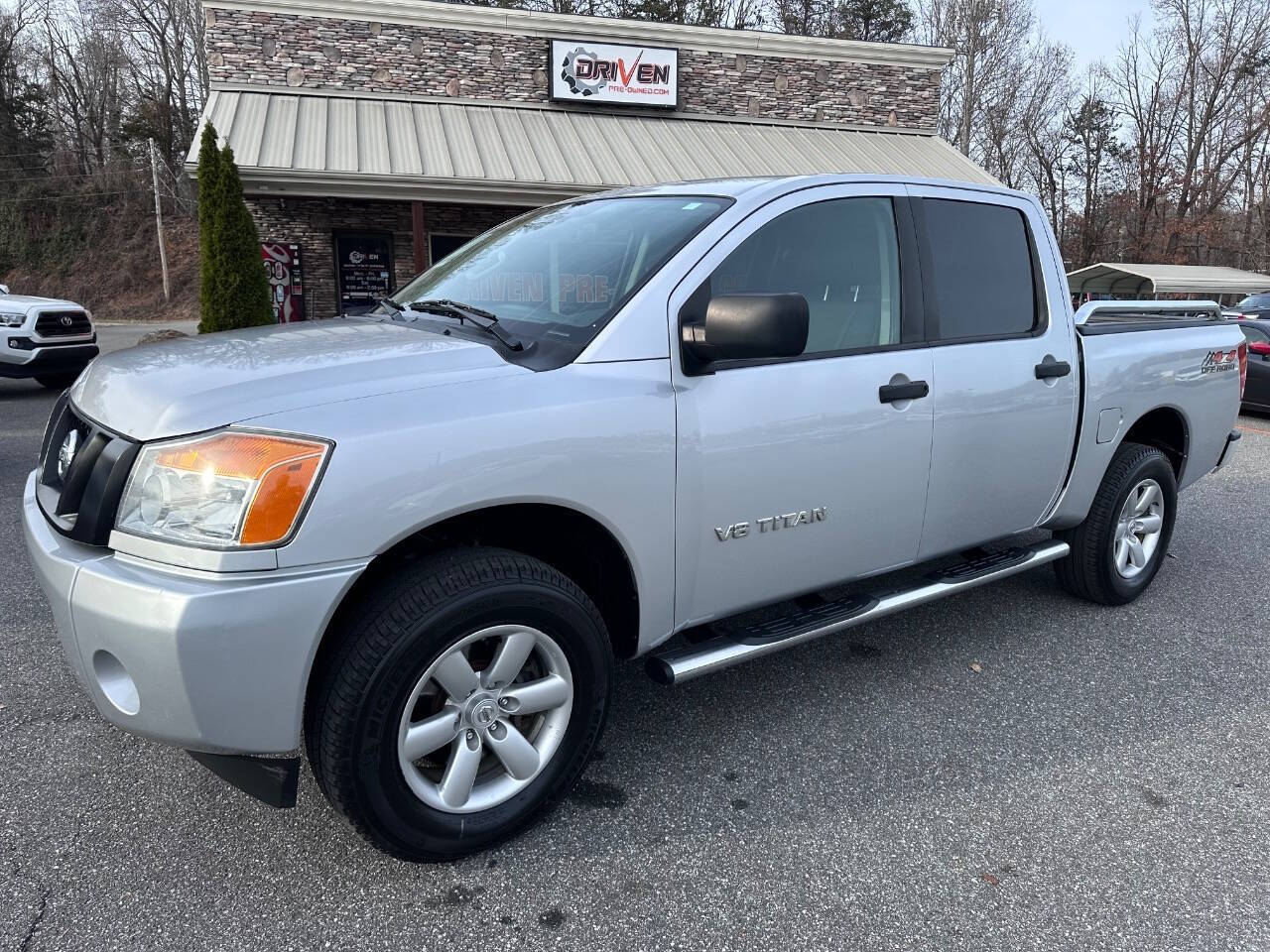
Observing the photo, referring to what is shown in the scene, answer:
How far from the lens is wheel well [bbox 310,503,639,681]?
2246 mm

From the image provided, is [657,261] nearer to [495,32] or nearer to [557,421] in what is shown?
[557,421]

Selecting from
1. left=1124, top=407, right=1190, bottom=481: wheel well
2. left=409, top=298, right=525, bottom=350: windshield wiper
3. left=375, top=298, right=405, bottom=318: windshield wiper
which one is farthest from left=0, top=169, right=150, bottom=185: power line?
left=1124, top=407, right=1190, bottom=481: wheel well

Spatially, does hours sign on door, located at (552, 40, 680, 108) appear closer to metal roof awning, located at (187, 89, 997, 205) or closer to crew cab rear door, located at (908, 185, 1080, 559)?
metal roof awning, located at (187, 89, 997, 205)

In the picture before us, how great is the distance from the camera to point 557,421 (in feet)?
7.41

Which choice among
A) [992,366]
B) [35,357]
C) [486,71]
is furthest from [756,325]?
[486,71]

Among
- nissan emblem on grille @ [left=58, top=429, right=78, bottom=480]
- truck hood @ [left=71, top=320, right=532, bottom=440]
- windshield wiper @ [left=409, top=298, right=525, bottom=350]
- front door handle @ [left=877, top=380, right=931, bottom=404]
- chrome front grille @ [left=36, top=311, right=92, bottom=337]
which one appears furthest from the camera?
chrome front grille @ [left=36, top=311, right=92, bottom=337]

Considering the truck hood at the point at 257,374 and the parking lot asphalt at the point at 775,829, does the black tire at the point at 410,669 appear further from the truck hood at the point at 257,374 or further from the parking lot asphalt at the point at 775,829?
the truck hood at the point at 257,374

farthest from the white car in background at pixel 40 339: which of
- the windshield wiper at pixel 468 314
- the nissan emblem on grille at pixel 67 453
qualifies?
the nissan emblem on grille at pixel 67 453

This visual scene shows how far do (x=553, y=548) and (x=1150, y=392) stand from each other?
302cm

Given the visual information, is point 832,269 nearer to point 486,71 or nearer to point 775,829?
point 775,829

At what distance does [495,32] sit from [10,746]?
A: 52.5 feet

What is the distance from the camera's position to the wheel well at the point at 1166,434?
425cm

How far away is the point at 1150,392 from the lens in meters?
3.98

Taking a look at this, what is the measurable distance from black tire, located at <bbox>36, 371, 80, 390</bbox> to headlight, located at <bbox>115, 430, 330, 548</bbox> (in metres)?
10.3
